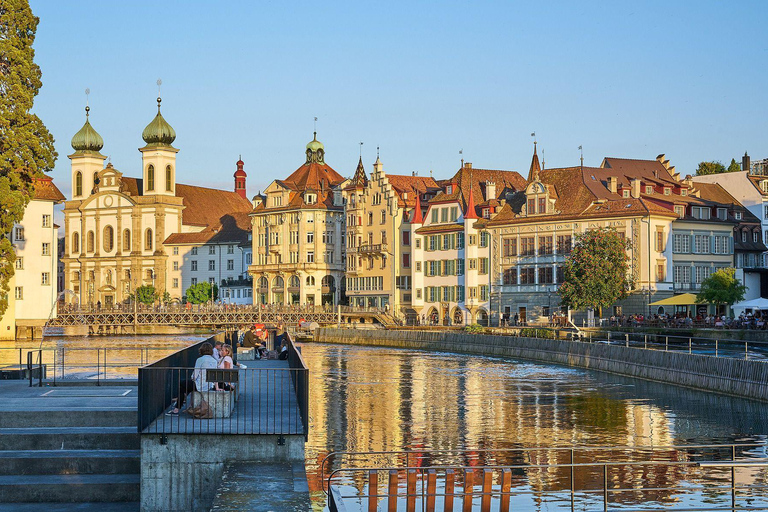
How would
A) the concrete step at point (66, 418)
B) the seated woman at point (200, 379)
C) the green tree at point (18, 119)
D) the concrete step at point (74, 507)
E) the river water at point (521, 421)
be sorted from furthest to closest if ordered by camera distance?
the green tree at point (18, 119), the river water at point (521, 421), the concrete step at point (66, 418), the seated woman at point (200, 379), the concrete step at point (74, 507)

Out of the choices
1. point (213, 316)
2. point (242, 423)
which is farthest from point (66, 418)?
point (213, 316)

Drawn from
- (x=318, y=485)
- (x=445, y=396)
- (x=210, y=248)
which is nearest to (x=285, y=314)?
(x=210, y=248)

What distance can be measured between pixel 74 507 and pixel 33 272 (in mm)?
80303

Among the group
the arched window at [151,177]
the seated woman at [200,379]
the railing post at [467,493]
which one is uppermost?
the arched window at [151,177]

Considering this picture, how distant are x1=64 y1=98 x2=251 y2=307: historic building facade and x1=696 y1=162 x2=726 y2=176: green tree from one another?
58.9 m

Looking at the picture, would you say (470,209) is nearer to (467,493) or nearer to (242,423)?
(242,423)

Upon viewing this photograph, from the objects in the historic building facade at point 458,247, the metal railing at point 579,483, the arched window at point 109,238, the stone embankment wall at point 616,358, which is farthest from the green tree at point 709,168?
the metal railing at point 579,483

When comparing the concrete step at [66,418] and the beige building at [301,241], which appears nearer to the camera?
the concrete step at [66,418]

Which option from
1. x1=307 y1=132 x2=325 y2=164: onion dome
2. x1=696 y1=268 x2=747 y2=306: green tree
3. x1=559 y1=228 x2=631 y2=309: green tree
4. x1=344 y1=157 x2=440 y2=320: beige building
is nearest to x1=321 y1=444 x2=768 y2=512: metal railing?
x1=696 y1=268 x2=747 y2=306: green tree

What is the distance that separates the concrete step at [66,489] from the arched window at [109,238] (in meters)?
134

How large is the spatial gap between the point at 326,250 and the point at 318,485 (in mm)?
102566

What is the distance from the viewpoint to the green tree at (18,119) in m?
50.5

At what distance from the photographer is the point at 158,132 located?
496 ft

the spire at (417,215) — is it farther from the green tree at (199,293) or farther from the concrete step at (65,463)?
the concrete step at (65,463)
